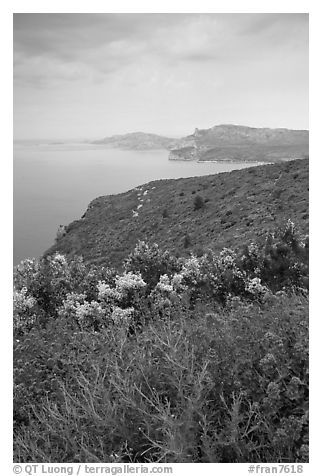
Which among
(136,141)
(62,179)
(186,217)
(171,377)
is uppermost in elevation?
(136,141)

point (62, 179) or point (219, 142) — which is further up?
point (219, 142)

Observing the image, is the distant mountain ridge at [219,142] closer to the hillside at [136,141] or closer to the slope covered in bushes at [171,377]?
the hillside at [136,141]

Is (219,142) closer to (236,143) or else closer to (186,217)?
(236,143)

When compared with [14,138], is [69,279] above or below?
below

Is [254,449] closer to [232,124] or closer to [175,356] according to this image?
[175,356]

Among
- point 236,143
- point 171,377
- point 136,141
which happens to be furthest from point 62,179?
point 171,377
